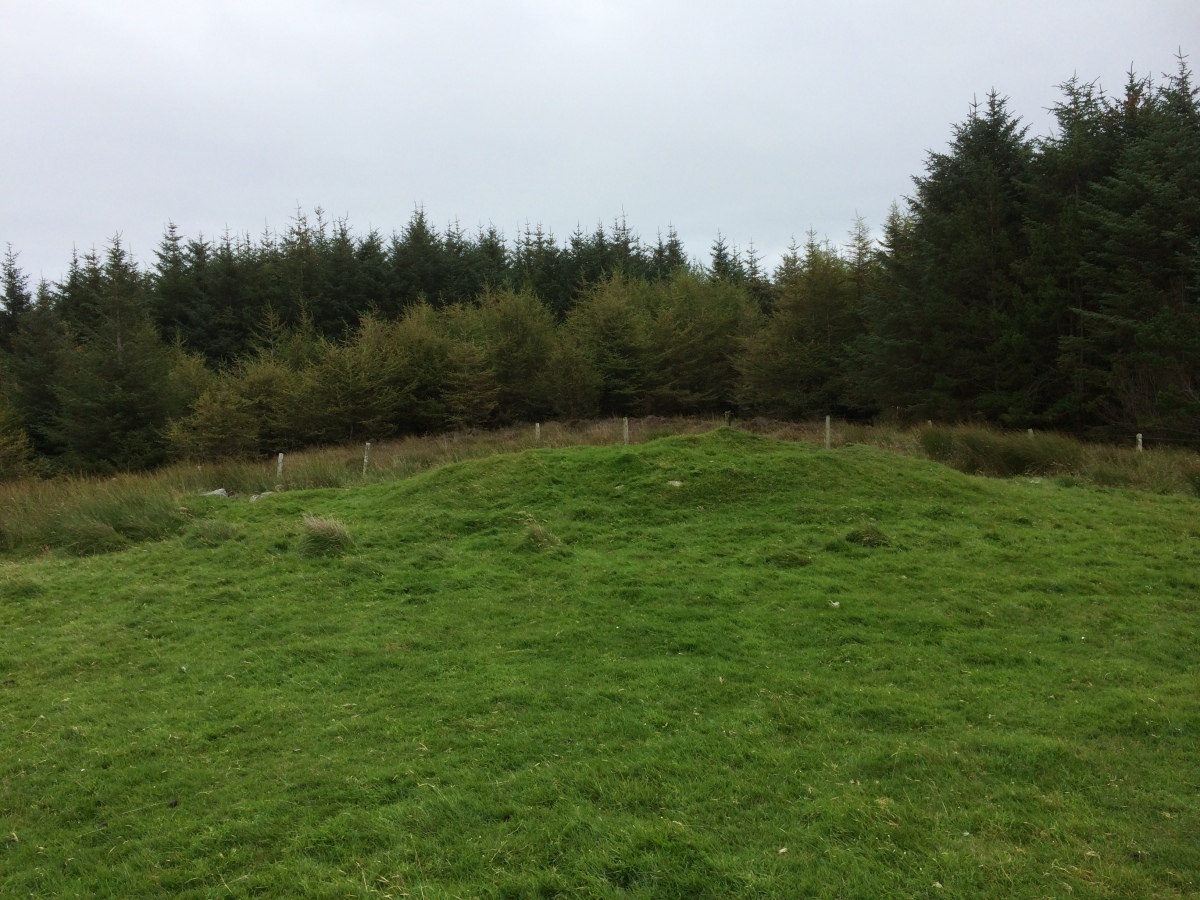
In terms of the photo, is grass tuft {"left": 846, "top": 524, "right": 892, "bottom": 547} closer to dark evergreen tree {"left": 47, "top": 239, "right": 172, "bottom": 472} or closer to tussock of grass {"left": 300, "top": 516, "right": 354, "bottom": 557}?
tussock of grass {"left": 300, "top": 516, "right": 354, "bottom": 557}

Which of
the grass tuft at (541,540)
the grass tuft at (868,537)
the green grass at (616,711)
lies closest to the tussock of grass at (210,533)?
the green grass at (616,711)

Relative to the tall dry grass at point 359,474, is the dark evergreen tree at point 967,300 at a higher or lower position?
higher

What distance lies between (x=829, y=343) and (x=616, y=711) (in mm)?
33876

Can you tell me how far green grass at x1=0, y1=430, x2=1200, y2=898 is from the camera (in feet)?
13.9

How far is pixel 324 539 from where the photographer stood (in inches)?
457

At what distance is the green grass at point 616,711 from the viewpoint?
4.23 m

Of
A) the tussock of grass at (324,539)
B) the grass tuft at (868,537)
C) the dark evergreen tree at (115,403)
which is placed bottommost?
the grass tuft at (868,537)

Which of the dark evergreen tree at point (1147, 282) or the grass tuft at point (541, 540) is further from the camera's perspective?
the dark evergreen tree at point (1147, 282)

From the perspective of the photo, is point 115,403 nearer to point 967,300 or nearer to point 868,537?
point 868,537

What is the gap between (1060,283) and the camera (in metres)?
28.3

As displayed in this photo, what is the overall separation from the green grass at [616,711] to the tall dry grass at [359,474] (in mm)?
→ 1902

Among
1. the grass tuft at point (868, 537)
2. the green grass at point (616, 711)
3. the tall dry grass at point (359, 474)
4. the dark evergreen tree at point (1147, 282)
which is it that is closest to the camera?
the green grass at point (616, 711)

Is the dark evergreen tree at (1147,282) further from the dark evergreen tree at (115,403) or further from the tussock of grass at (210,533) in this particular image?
the dark evergreen tree at (115,403)

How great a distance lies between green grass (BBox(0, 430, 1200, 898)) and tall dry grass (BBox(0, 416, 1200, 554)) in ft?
6.24
